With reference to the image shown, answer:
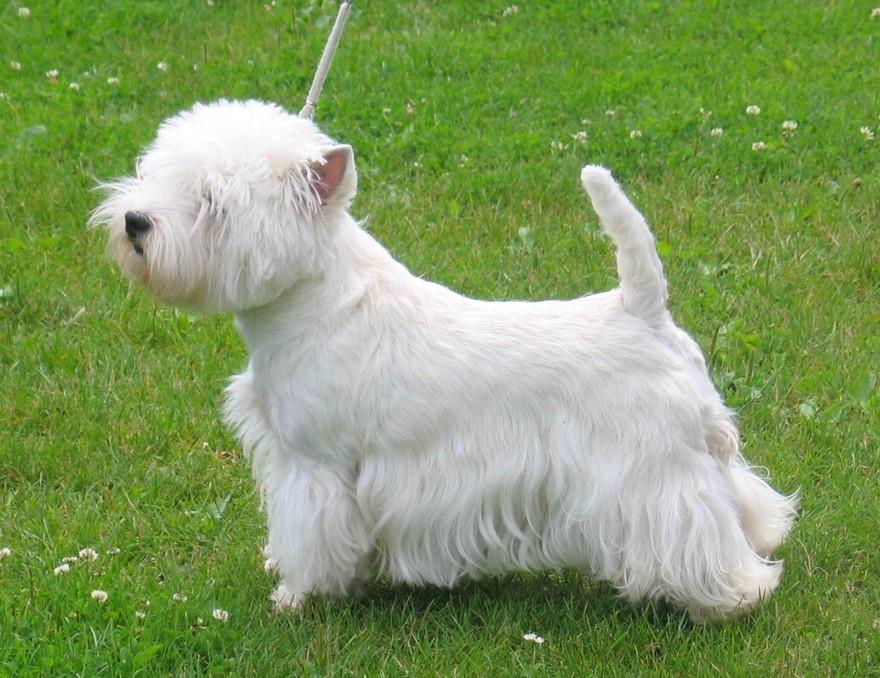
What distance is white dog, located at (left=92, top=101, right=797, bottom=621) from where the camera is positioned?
3.48 metres

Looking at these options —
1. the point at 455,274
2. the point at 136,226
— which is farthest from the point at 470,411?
the point at 455,274

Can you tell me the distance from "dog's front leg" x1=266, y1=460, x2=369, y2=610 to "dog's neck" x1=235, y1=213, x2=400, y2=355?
355 millimetres

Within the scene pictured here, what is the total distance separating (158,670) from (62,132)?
441 cm

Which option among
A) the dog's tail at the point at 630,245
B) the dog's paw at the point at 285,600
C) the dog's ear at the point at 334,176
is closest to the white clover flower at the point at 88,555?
the dog's paw at the point at 285,600

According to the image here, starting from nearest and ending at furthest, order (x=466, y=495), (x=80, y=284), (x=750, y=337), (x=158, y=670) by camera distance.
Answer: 1. (x=158, y=670)
2. (x=466, y=495)
3. (x=750, y=337)
4. (x=80, y=284)

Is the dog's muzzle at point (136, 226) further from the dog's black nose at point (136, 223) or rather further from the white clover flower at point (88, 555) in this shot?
the white clover flower at point (88, 555)

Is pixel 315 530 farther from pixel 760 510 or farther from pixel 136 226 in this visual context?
pixel 760 510

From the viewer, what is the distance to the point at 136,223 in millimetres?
3328

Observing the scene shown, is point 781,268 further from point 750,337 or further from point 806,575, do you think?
point 806,575

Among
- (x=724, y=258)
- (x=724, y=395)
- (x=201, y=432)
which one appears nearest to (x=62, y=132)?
(x=201, y=432)

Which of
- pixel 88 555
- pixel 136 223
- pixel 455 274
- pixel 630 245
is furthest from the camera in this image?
pixel 455 274

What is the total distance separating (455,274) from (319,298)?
7.47 feet

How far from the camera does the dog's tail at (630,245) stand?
3439mm

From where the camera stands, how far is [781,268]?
5.79 m
